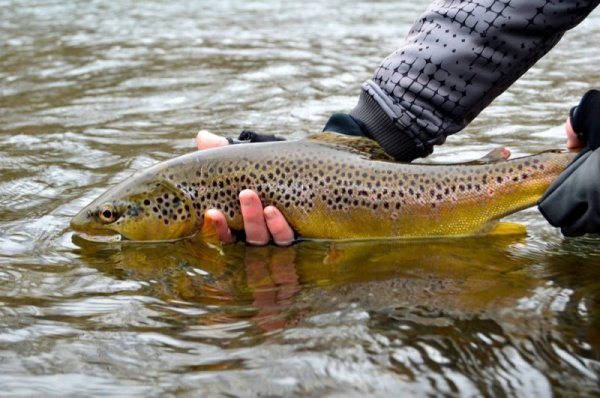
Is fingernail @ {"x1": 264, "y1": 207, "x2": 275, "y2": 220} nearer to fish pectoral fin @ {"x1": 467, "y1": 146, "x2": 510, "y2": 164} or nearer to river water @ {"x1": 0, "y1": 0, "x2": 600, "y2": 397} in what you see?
river water @ {"x1": 0, "y1": 0, "x2": 600, "y2": 397}

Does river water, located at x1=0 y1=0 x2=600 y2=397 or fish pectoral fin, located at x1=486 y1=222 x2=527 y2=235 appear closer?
river water, located at x1=0 y1=0 x2=600 y2=397

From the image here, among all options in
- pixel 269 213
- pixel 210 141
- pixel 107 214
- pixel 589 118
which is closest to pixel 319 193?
pixel 269 213

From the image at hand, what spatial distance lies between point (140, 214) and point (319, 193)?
0.73 m

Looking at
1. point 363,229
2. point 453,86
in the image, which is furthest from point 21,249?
point 453,86

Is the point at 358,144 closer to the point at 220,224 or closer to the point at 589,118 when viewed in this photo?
the point at 220,224

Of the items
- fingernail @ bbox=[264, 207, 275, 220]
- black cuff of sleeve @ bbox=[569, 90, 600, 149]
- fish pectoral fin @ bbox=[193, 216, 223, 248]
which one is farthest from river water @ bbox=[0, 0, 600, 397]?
black cuff of sleeve @ bbox=[569, 90, 600, 149]

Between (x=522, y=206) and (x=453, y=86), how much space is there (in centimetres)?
57

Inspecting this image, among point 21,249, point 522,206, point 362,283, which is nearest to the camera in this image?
point 362,283

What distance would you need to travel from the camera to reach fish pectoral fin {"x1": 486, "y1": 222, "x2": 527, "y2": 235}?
3318 mm

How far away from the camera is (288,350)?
228cm

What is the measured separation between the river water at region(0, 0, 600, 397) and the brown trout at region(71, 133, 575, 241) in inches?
3.3

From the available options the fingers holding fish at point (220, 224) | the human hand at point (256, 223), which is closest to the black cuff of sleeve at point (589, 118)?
the human hand at point (256, 223)

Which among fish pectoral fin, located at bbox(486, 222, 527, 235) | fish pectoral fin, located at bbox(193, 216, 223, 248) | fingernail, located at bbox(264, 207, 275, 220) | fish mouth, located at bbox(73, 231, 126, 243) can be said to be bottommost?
fish mouth, located at bbox(73, 231, 126, 243)

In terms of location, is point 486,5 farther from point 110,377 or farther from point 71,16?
point 71,16
